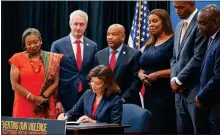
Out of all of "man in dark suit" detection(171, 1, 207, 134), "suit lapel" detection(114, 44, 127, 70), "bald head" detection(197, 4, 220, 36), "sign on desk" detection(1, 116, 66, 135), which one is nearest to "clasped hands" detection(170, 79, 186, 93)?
"man in dark suit" detection(171, 1, 207, 134)

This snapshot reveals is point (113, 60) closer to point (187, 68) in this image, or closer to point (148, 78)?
point (148, 78)

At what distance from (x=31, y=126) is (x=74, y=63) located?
2328 mm

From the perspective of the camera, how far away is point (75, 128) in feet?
11.1

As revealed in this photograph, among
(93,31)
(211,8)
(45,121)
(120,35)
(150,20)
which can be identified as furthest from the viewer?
(93,31)

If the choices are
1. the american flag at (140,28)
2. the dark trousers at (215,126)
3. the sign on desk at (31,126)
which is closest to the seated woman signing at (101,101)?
the dark trousers at (215,126)

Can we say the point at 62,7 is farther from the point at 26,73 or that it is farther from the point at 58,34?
the point at 26,73

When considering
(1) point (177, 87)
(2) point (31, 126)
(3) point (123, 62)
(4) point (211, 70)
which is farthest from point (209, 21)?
(2) point (31, 126)

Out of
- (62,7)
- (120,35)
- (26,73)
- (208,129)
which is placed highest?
(62,7)

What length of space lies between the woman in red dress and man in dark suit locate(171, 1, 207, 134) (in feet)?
4.28

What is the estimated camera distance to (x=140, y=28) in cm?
653

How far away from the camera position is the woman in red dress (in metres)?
4.82

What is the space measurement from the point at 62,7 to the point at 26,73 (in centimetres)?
313

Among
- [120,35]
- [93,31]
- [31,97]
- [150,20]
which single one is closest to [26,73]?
[31,97]

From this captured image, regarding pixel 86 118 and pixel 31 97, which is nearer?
pixel 86 118
